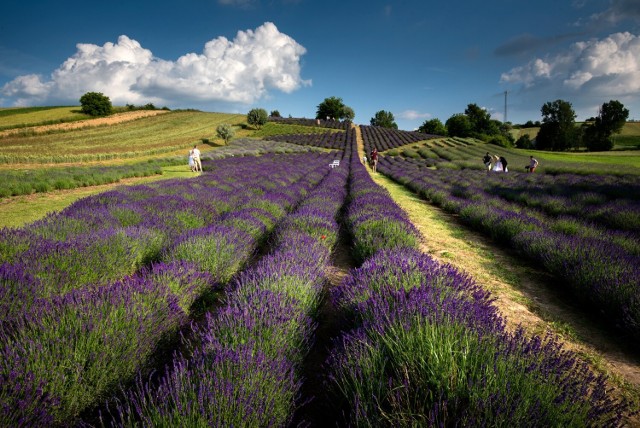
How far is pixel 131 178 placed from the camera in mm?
15250

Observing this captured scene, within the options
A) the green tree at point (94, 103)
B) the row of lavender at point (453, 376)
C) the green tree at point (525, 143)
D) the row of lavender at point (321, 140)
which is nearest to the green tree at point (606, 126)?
the green tree at point (525, 143)

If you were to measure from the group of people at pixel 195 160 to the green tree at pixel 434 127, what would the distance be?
76114mm

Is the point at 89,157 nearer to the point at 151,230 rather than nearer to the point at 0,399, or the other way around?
the point at 151,230

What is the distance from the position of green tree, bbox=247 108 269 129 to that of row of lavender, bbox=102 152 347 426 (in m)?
56.2

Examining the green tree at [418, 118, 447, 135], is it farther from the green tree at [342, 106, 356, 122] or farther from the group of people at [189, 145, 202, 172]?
the group of people at [189, 145, 202, 172]

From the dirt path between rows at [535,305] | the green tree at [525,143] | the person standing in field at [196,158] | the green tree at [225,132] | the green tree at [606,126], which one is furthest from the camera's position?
the green tree at [525,143]

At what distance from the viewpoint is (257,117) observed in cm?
5503

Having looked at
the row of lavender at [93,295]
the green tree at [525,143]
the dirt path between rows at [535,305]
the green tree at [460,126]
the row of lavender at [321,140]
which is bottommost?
the dirt path between rows at [535,305]

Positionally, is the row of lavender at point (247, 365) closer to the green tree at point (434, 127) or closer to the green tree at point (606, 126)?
the green tree at point (606, 126)

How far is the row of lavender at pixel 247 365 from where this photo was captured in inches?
48.6

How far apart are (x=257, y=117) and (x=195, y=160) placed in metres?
40.4

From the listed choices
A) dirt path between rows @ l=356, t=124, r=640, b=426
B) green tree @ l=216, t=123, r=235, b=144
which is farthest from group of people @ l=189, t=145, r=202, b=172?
green tree @ l=216, t=123, r=235, b=144

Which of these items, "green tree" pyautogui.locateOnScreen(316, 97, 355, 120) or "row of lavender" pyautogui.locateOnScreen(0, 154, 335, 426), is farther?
"green tree" pyautogui.locateOnScreen(316, 97, 355, 120)

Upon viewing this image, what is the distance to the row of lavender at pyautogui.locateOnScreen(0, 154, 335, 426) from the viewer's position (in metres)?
1.49
